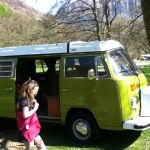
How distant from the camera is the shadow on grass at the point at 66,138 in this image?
9.12 m

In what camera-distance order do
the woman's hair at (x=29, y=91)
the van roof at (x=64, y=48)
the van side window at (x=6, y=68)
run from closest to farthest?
the woman's hair at (x=29, y=91) < the van roof at (x=64, y=48) < the van side window at (x=6, y=68)

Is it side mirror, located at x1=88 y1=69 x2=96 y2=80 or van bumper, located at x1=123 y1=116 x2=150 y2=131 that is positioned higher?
side mirror, located at x1=88 y1=69 x2=96 y2=80

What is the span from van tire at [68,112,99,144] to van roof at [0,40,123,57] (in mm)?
1404

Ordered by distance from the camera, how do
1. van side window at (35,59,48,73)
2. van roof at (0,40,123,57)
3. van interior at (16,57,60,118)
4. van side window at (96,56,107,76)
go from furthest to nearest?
van side window at (35,59,48,73) → van interior at (16,57,60,118) → van roof at (0,40,123,57) → van side window at (96,56,107,76)

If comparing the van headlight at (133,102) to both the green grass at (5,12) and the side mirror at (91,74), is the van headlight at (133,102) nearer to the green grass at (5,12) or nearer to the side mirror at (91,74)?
the side mirror at (91,74)

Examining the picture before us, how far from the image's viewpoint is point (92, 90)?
8.92 metres

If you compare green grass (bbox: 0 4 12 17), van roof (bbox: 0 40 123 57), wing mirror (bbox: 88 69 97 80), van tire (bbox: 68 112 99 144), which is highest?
green grass (bbox: 0 4 12 17)

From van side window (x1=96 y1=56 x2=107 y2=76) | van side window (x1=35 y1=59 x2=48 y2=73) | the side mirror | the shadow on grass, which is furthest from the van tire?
van side window (x1=35 y1=59 x2=48 y2=73)

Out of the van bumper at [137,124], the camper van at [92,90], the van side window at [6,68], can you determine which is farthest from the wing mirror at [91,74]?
the van side window at [6,68]

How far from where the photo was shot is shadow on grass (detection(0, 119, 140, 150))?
9117 mm

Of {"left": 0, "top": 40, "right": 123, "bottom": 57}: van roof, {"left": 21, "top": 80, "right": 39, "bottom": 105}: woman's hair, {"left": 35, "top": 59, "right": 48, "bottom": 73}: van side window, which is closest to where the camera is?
{"left": 21, "top": 80, "right": 39, "bottom": 105}: woman's hair

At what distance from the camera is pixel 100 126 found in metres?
8.91

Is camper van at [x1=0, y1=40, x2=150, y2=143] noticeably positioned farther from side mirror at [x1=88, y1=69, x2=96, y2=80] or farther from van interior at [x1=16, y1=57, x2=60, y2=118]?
van interior at [x1=16, y1=57, x2=60, y2=118]

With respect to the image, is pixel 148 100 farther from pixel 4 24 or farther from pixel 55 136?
pixel 4 24
